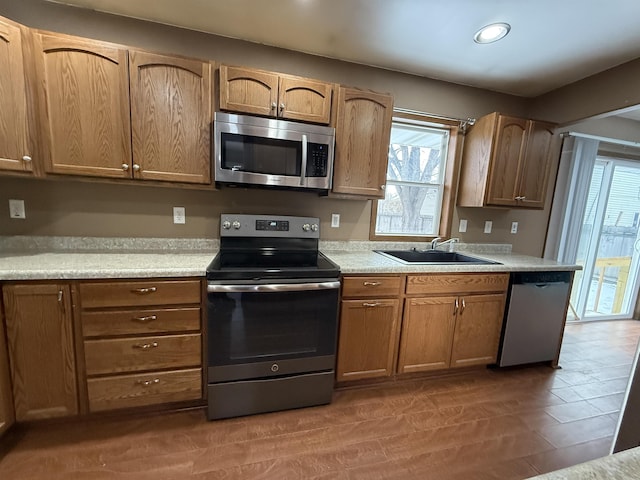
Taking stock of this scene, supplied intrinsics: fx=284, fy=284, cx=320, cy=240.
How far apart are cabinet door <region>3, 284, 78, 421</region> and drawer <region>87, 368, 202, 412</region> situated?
0.40ft

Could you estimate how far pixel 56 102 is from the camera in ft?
5.40

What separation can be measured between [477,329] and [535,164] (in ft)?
5.13

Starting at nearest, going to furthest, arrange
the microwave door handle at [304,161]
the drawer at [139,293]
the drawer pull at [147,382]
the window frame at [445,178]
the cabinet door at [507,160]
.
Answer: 1. the drawer at [139,293]
2. the drawer pull at [147,382]
3. the microwave door handle at [304,161]
4. the cabinet door at [507,160]
5. the window frame at [445,178]

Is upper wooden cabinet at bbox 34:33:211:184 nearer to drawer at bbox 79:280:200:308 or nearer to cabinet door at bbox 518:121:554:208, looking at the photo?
drawer at bbox 79:280:200:308

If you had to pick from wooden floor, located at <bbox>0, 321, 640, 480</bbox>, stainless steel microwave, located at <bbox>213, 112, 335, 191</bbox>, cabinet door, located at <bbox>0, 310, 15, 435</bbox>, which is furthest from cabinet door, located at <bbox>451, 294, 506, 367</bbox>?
cabinet door, located at <bbox>0, 310, 15, 435</bbox>

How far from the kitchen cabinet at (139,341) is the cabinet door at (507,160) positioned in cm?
251

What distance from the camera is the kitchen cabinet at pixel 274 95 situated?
5.99 feet

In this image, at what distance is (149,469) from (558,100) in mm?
4089

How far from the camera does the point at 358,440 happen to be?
5.39ft

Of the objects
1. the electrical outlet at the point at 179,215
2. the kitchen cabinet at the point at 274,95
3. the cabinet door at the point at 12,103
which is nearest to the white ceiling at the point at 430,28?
the kitchen cabinet at the point at 274,95

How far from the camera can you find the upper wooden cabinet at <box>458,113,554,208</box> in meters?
2.44

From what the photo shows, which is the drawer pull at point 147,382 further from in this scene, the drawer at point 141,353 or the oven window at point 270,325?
the oven window at point 270,325

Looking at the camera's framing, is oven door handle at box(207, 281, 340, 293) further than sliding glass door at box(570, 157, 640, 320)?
No

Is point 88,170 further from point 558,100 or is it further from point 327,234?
point 558,100
